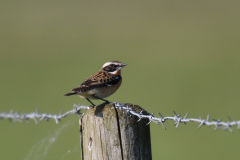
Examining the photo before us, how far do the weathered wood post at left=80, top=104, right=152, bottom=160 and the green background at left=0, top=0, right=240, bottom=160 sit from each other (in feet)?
3.04

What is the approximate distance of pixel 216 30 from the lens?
25453 mm

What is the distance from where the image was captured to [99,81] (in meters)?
5.31

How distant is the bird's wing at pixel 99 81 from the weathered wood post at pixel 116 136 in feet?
4.32

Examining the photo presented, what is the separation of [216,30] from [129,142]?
23.2m

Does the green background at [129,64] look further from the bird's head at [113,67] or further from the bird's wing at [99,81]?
the bird's head at [113,67]

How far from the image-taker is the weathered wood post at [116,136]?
3646 millimetres

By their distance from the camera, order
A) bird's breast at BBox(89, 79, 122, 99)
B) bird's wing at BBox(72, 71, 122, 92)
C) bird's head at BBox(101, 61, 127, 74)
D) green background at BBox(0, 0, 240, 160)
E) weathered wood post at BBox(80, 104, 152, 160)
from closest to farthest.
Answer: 1. weathered wood post at BBox(80, 104, 152, 160)
2. bird's wing at BBox(72, 71, 122, 92)
3. bird's breast at BBox(89, 79, 122, 99)
4. bird's head at BBox(101, 61, 127, 74)
5. green background at BBox(0, 0, 240, 160)

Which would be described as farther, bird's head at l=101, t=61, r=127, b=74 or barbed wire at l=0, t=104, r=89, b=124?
bird's head at l=101, t=61, r=127, b=74

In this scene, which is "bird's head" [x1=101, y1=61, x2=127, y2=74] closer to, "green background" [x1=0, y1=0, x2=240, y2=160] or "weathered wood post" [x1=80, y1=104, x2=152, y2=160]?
"green background" [x1=0, y1=0, x2=240, y2=160]

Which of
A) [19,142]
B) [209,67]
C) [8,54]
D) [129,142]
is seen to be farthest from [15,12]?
[129,142]

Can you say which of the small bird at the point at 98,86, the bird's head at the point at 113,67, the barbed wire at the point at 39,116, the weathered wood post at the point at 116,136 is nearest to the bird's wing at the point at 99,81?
the small bird at the point at 98,86

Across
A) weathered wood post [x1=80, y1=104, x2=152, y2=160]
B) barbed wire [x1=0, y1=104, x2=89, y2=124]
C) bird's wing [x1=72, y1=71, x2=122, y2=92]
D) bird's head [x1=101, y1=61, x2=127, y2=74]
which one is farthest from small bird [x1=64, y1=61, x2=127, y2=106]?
weathered wood post [x1=80, y1=104, x2=152, y2=160]

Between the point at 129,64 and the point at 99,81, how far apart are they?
47.6 ft

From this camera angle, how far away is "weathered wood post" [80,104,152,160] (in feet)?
12.0
